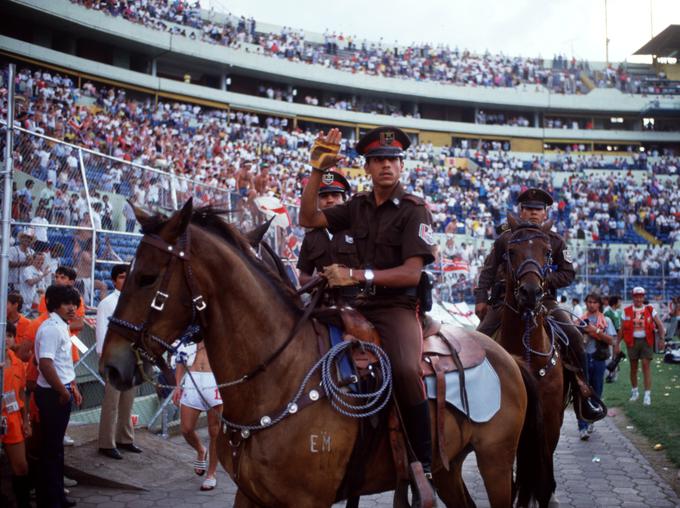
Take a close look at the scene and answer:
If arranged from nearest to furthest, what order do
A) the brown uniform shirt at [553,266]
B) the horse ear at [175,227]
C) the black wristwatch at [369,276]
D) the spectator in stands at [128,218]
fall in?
1. the horse ear at [175,227]
2. the black wristwatch at [369,276]
3. the brown uniform shirt at [553,266]
4. the spectator in stands at [128,218]

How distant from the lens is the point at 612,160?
47125 millimetres

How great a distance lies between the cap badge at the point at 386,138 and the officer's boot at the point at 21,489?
13.8 ft

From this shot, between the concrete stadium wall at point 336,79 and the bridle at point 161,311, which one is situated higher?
the concrete stadium wall at point 336,79

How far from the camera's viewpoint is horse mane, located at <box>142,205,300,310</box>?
353 cm

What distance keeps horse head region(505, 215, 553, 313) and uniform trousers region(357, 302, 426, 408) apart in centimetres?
190

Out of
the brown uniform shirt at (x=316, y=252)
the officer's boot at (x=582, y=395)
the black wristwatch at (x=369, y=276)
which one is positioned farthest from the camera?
the officer's boot at (x=582, y=395)

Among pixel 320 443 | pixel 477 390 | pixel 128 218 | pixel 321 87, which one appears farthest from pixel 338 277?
pixel 321 87

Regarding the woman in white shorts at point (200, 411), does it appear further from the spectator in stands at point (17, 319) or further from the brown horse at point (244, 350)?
the brown horse at point (244, 350)

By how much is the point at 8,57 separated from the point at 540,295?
99.1 ft

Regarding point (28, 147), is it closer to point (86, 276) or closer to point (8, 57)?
point (86, 276)

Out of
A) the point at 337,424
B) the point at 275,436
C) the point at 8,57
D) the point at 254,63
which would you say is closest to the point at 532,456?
the point at 337,424

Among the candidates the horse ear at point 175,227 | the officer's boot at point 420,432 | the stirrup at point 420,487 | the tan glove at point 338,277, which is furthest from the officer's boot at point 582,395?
the horse ear at point 175,227

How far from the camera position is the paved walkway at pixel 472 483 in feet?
20.3

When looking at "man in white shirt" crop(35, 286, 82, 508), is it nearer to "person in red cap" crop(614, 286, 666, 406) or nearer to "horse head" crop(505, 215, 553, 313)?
"horse head" crop(505, 215, 553, 313)
